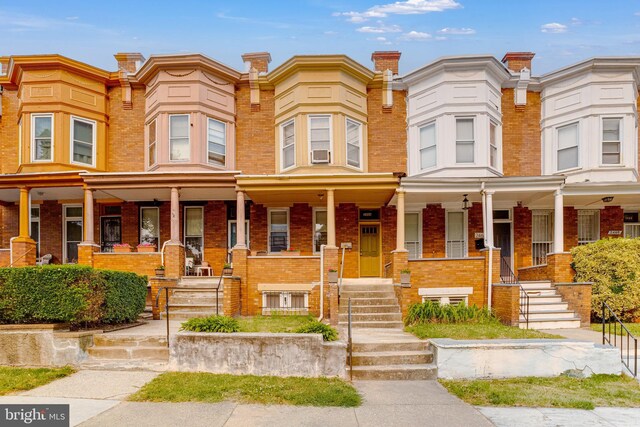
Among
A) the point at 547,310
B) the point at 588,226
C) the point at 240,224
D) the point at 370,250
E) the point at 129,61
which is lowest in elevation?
the point at 547,310

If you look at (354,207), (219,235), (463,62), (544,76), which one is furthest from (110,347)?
(544,76)

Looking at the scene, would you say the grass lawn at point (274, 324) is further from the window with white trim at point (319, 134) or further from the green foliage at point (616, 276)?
the green foliage at point (616, 276)

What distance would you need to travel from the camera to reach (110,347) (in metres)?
9.27

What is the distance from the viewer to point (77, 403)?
22.3ft

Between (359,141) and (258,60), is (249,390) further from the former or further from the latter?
(258,60)

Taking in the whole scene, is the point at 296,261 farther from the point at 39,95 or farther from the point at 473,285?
the point at 39,95

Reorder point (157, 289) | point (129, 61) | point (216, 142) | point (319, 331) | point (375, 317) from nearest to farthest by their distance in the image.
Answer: point (319, 331) < point (375, 317) < point (157, 289) < point (216, 142) < point (129, 61)

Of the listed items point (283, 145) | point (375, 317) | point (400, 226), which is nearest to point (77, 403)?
point (375, 317)

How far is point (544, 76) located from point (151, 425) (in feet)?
54.9

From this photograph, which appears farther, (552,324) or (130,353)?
(552,324)

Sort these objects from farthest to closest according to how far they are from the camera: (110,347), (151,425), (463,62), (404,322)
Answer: (463,62) → (404,322) → (110,347) → (151,425)

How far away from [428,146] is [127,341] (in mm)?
11665

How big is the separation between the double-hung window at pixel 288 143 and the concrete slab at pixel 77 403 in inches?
425

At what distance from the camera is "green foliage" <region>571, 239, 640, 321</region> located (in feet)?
42.9
